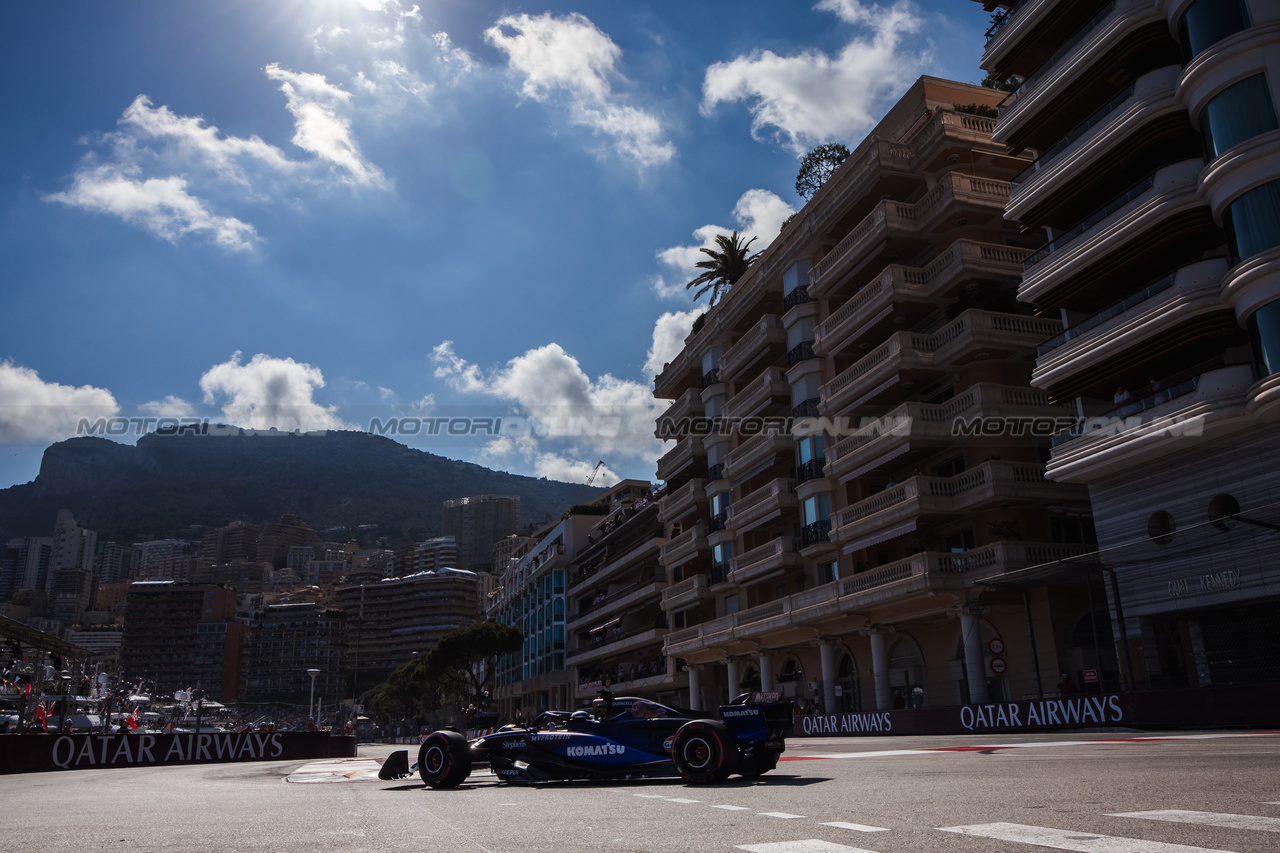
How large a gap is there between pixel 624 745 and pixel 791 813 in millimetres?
6035

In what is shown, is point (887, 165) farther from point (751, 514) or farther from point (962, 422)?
point (751, 514)

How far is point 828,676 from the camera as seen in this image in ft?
128

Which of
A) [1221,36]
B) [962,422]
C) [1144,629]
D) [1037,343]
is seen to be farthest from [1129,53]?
[1144,629]

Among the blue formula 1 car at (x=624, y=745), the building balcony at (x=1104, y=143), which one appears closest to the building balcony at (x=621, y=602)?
the building balcony at (x=1104, y=143)

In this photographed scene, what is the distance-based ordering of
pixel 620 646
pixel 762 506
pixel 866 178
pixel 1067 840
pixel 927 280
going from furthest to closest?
1. pixel 620 646
2. pixel 762 506
3. pixel 866 178
4. pixel 927 280
5. pixel 1067 840

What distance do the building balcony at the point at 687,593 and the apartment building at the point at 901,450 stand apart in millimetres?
2194

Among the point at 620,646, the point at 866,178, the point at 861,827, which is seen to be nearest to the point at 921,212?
the point at 866,178

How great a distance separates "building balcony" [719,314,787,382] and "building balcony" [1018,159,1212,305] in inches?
676

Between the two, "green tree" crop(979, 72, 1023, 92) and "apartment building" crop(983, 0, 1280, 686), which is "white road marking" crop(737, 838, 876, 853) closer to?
"apartment building" crop(983, 0, 1280, 686)

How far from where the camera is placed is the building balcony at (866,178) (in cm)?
3600

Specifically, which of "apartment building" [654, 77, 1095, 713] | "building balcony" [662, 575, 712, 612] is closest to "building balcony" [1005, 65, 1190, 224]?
"apartment building" [654, 77, 1095, 713]

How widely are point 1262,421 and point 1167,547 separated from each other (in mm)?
3911

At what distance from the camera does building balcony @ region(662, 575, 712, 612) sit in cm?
5112

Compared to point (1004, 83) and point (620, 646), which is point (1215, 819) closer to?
point (1004, 83)
